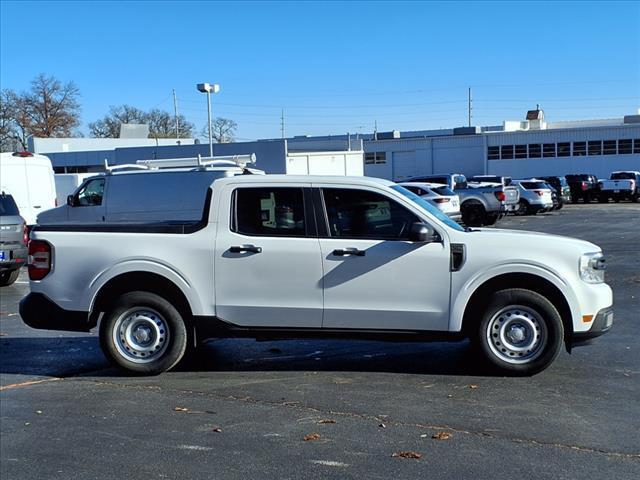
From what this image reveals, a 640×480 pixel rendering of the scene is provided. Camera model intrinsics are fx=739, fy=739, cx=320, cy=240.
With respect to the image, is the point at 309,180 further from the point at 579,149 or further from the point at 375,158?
the point at 375,158

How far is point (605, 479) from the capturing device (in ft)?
14.2

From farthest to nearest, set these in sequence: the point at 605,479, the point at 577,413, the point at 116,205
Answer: the point at 116,205
the point at 577,413
the point at 605,479

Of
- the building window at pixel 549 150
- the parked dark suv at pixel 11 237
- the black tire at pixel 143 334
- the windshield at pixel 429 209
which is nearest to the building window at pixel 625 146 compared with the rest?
the building window at pixel 549 150

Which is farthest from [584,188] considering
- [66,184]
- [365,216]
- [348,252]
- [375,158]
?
[348,252]

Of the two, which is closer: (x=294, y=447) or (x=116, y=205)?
(x=294, y=447)

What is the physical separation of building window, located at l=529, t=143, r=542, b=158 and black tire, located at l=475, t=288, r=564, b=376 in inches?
1897

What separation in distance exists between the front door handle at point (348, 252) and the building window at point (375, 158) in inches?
2018

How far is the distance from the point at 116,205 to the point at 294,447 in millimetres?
12983

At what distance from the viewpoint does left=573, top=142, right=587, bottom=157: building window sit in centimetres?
5069

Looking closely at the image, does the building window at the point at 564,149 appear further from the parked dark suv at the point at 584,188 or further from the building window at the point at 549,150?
the parked dark suv at the point at 584,188

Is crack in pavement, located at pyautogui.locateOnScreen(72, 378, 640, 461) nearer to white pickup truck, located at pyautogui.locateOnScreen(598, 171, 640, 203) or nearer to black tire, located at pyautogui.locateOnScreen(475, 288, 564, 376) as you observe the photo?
black tire, located at pyautogui.locateOnScreen(475, 288, 564, 376)

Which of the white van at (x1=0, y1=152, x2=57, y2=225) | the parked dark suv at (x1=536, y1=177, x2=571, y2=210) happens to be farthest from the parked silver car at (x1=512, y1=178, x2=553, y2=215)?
the white van at (x1=0, y1=152, x2=57, y2=225)

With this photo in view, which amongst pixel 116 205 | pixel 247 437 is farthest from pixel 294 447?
pixel 116 205

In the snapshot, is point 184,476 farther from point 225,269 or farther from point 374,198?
point 374,198
